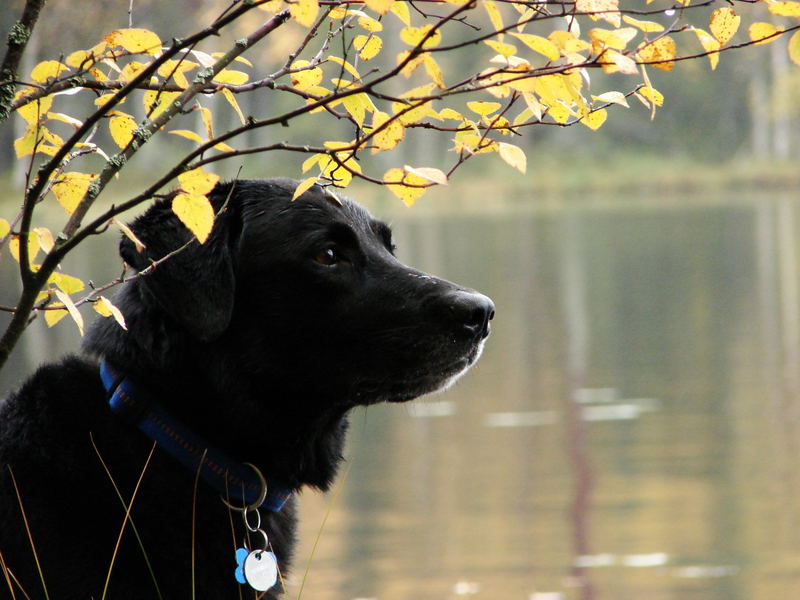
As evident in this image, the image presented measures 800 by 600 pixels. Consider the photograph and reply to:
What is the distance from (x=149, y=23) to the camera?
57375 millimetres

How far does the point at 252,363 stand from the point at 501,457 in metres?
5.26

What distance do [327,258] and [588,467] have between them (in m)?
Result: 4.75

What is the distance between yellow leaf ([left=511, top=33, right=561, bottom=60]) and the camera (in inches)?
95.0

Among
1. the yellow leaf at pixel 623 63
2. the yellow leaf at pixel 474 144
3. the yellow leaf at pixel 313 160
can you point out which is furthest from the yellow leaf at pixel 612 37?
the yellow leaf at pixel 313 160

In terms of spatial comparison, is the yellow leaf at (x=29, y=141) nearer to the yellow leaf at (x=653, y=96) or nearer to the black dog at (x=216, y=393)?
the black dog at (x=216, y=393)

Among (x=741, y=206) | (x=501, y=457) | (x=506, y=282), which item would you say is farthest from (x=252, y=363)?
(x=741, y=206)

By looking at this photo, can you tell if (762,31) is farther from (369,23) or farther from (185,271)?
(185,271)

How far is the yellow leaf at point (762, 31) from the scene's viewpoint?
2.57 metres

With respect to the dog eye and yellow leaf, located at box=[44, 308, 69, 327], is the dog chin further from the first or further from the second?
yellow leaf, located at box=[44, 308, 69, 327]

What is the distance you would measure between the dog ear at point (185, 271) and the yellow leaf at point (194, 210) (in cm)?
42

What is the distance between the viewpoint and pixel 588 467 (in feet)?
25.7

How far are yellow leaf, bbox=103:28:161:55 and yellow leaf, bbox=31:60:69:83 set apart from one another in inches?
5.5

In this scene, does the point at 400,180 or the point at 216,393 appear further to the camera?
the point at 216,393

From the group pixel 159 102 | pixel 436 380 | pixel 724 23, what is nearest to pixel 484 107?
pixel 724 23
